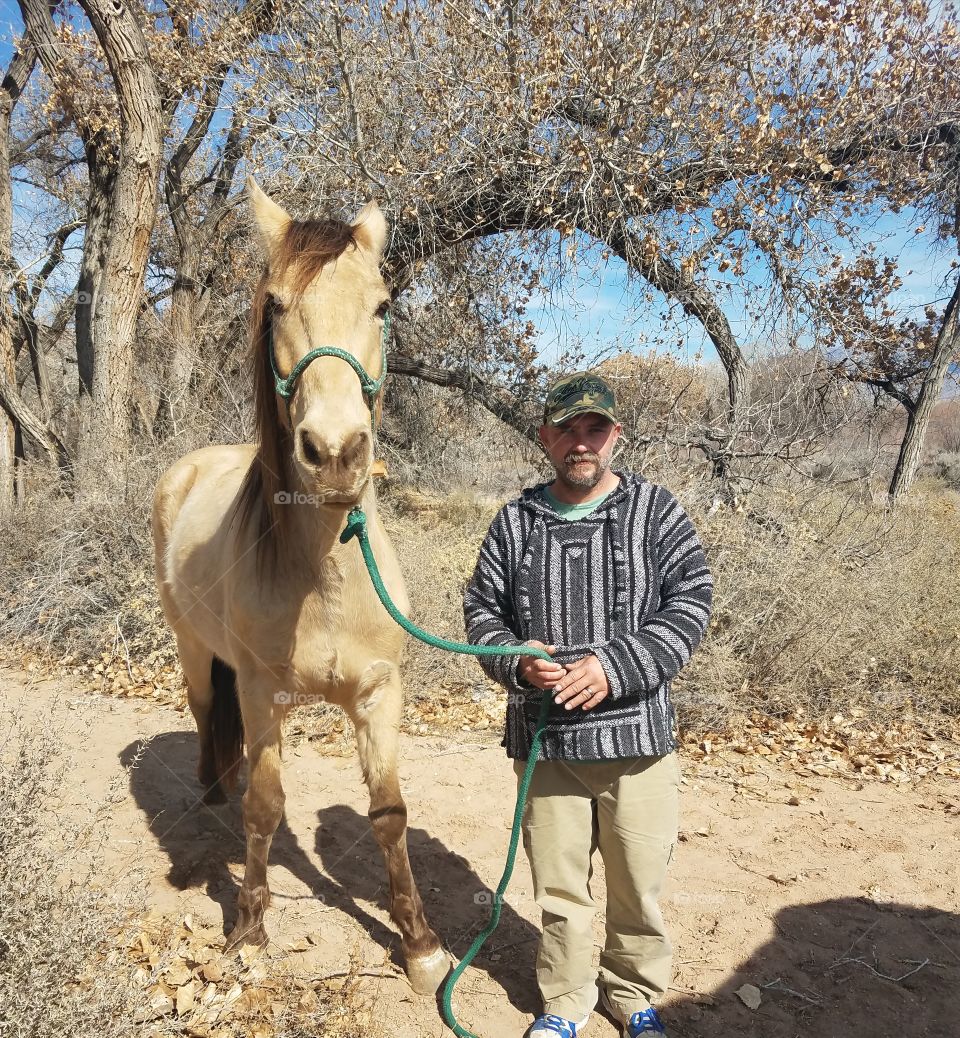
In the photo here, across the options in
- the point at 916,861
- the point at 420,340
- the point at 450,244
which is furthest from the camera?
the point at 420,340

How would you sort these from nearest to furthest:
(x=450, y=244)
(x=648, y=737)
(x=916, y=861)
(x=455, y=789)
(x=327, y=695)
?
(x=648, y=737)
(x=327, y=695)
(x=916, y=861)
(x=455, y=789)
(x=450, y=244)

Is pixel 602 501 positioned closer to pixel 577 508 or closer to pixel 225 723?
pixel 577 508

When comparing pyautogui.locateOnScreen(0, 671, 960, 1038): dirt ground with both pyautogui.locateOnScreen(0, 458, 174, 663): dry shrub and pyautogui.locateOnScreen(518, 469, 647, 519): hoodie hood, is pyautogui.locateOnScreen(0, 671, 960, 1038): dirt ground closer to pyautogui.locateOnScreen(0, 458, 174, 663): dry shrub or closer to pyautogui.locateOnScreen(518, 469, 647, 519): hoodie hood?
pyautogui.locateOnScreen(0, 458, 174, 663): dry shrub

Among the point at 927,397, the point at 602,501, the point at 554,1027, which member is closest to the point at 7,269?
the point at 602,501

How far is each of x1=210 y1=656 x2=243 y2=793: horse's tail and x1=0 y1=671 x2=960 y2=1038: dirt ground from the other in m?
0.27

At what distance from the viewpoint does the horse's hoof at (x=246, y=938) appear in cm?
261

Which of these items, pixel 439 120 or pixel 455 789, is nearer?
pixel 455 789

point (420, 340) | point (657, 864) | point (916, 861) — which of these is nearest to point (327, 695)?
point (657, 864)

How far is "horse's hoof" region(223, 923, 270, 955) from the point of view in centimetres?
261

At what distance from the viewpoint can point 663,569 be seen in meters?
2.18

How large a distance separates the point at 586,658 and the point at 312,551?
993mm

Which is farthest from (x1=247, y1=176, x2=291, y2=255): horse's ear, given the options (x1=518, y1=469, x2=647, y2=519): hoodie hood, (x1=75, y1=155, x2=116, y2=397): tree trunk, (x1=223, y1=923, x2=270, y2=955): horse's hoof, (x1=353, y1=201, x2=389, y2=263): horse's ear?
(x1=75, y1=155, x2=116, y2=397): tree trunk

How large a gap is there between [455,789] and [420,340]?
6985mm

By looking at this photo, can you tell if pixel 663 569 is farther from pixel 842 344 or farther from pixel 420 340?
pixel 420 340
